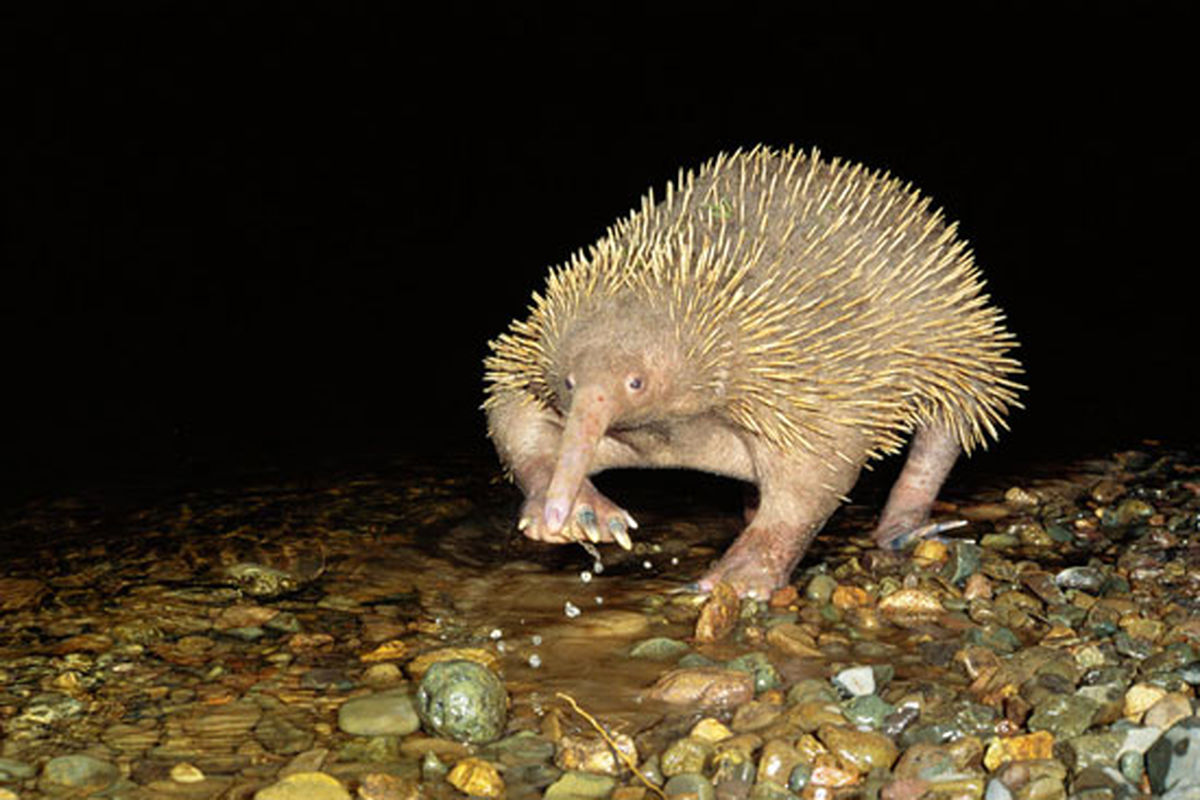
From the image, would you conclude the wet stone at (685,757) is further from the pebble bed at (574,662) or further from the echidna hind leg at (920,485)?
the echidna hind leg at (920,485)

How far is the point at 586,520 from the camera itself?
4.93 metres

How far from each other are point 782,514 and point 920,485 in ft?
4.06

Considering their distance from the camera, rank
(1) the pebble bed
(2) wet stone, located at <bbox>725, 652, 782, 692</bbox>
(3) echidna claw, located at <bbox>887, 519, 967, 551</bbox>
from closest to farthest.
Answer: (1) the pebble bed, (2) wet stone, located at <bbox>725, 652, 782, 692</bbox>, (3) echidna claw, located at <bbox>887, 519, 967, 551</bbox>

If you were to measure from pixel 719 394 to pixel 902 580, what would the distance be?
3.86ft

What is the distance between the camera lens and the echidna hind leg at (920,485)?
6.12m

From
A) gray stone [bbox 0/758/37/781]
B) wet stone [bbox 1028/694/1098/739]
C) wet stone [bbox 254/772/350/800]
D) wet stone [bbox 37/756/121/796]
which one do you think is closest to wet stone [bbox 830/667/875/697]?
wet stone [bbox 1028/694/1098/739]

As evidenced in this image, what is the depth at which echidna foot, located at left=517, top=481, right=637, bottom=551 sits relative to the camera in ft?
15.9

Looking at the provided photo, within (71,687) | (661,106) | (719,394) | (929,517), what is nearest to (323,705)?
(71,687)

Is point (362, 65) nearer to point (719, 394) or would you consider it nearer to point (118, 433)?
point (118, 433)

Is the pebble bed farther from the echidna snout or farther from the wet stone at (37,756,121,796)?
the echidna snout

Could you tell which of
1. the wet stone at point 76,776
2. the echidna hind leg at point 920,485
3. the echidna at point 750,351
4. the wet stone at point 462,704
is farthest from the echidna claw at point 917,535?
the wet stone at point 76,776

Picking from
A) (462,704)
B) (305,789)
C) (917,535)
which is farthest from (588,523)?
(917,535)

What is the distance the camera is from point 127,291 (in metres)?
15.5

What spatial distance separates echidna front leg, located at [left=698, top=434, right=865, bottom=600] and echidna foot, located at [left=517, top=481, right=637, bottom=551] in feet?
1.48
